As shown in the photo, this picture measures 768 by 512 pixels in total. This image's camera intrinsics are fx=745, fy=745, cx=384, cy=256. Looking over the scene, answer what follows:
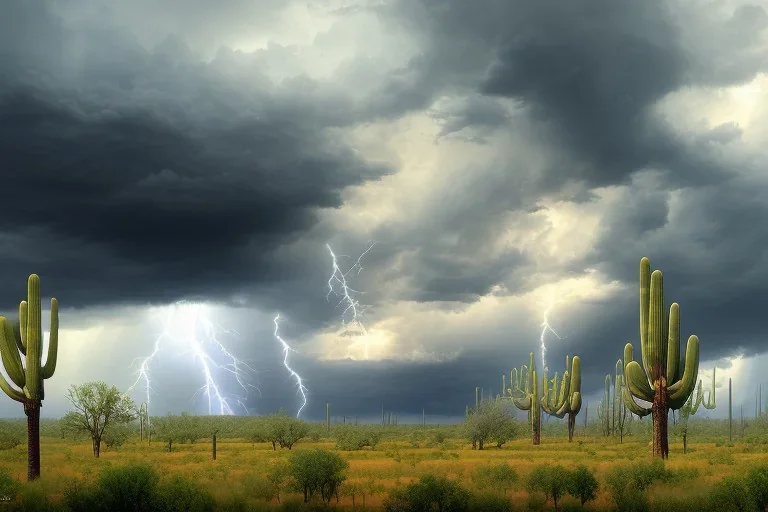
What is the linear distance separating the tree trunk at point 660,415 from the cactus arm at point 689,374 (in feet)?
2.35

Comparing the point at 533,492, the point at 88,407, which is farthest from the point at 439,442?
the point at 533,492

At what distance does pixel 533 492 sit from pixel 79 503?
20.8 m

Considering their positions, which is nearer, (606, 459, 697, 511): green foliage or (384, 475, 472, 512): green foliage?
(384, 475, 472, 512): green foliage

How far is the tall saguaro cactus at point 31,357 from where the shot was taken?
138 ft

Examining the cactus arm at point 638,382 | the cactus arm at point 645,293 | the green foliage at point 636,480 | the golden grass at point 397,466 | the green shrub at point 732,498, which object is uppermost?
the cactus arm at point 645,293

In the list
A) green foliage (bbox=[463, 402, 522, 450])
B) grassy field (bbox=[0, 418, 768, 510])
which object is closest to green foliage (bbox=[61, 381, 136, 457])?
grassy field (bbox=[0, 418, 768, 510])

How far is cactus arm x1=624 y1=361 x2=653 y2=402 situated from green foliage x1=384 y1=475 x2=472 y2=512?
2234 cm

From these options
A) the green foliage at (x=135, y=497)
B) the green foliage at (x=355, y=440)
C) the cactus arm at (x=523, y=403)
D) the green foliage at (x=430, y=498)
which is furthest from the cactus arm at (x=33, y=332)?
the cactus arm at (x=523, y=403)

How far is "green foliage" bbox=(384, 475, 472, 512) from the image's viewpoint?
31.4 m

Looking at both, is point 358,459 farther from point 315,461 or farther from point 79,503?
point 79,503

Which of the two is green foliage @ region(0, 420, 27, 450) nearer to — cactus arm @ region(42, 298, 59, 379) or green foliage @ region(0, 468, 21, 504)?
cactus arm @ region(42, 298, 59, 379)

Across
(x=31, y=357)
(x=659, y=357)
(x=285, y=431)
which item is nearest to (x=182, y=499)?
(x=31, y=357)

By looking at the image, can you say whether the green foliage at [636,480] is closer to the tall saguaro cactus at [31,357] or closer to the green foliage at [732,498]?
the green foliage at [732,498]

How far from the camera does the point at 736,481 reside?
3206cm
